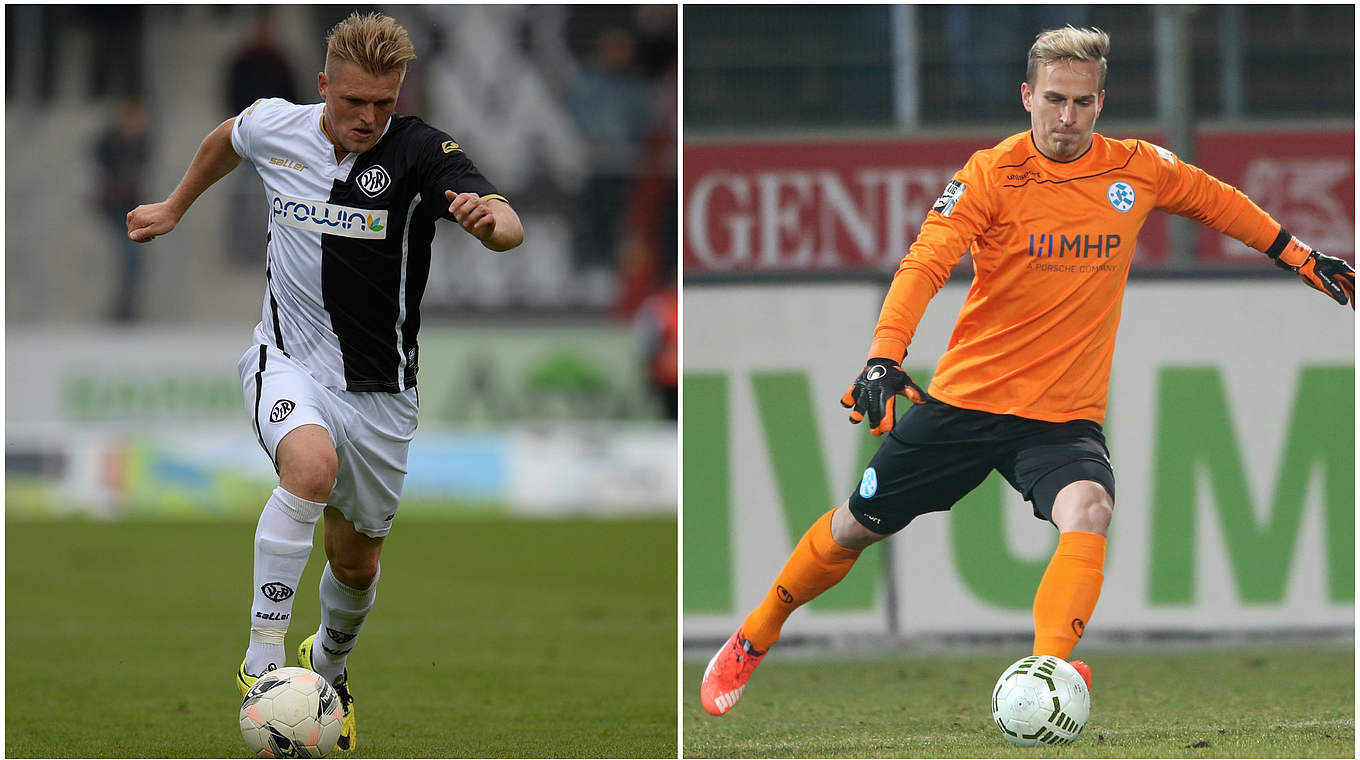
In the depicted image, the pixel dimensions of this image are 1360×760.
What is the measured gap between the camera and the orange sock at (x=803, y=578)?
5.55 meters

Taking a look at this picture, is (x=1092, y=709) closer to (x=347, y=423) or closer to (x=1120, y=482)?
(x=1120, y=482)

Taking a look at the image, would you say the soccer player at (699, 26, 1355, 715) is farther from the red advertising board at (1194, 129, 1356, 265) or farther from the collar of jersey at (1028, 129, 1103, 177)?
the red advertising board at (1194, 129, 1356, 265)

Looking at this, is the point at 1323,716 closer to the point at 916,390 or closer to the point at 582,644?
the point at 916,390

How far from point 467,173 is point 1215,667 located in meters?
3.69

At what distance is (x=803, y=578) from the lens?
561 centimetres

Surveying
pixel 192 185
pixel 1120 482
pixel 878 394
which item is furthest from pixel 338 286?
pixel 1120 482

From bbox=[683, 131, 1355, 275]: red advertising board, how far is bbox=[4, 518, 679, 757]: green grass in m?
1.94

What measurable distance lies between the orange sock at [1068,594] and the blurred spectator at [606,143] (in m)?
12.5

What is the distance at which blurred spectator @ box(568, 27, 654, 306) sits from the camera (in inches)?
674

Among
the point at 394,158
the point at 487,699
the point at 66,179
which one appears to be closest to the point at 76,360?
the point at 66,179

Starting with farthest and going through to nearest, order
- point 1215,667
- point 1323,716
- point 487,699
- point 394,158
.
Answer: point 1215,667 < point 487,699 < point 1323,716 < point 394,158

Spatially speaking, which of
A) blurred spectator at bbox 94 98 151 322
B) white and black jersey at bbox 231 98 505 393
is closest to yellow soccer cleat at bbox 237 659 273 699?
white and black jersey at bbox 231 98 505 393

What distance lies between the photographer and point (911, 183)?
901cm

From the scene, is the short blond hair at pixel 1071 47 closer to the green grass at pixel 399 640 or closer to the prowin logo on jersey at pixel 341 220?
the prowin logo on jersey at pixel 341 220
